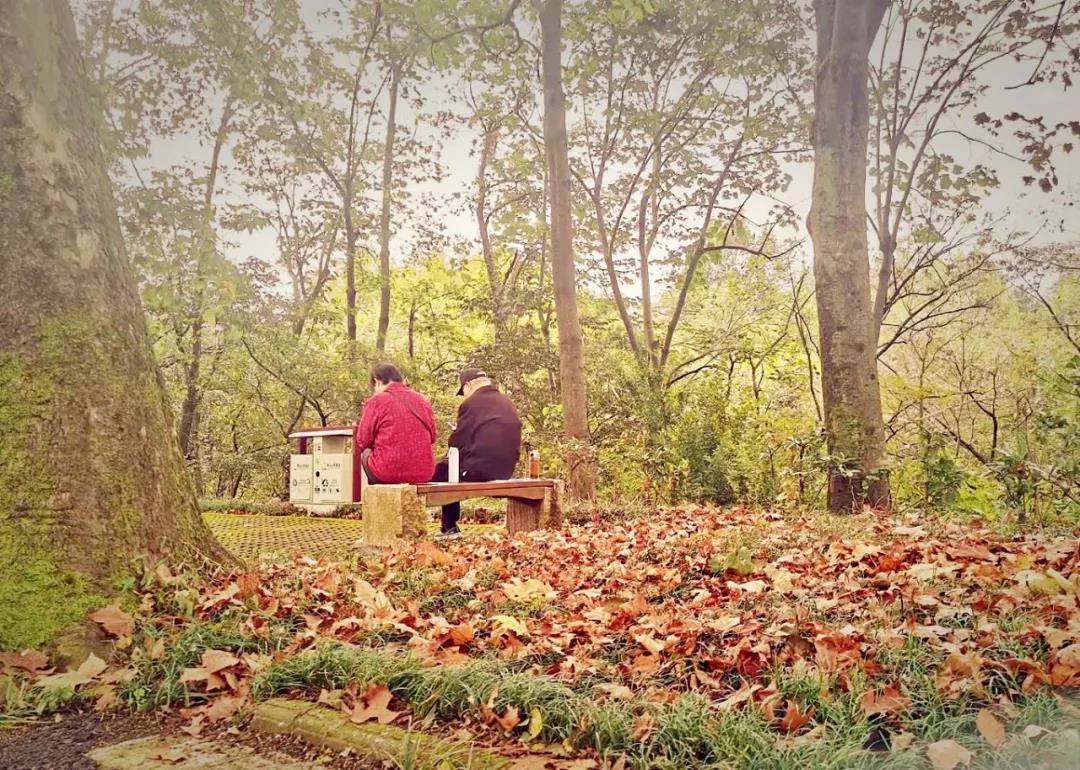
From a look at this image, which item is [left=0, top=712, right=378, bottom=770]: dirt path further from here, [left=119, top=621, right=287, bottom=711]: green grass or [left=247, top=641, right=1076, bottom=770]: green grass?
[left=247, top=641, right=1076, bottom=770]: green grass

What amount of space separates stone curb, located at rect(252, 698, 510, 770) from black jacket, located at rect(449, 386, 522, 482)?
4.87 meters

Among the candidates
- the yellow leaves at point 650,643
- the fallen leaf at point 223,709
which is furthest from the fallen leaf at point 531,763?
the fallen leaf at point 223,709

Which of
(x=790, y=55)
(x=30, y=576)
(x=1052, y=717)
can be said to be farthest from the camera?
(x=790, y=55)

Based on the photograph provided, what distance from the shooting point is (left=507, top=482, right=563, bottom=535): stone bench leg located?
7.30m

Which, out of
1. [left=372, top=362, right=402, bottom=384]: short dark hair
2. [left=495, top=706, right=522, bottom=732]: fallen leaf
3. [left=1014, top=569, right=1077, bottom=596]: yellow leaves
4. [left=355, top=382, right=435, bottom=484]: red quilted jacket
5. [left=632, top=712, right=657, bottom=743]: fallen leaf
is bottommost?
[left=495, top=706, right=522, bottom=732]: fallen leaf

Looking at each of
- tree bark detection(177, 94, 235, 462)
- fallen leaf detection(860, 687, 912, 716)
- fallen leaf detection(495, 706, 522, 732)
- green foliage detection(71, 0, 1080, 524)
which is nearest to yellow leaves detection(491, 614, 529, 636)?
fallen leaf detection(495, 706, 522, 732)

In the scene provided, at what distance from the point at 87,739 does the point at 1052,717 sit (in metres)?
2.96

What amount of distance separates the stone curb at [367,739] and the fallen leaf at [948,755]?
3.39ft

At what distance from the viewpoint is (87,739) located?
2.61 metres

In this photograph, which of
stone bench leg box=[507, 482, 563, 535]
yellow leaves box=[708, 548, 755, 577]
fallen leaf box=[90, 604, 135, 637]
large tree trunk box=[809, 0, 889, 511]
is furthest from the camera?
large tree trunk box=[809, 0, 889, 511]

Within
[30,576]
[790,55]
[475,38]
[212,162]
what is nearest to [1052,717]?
[30,576]

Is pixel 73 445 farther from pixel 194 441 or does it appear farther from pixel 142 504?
pixel 194 441

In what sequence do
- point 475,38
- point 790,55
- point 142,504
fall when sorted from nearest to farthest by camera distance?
point 142,504 < point 475,38 < point 790,55

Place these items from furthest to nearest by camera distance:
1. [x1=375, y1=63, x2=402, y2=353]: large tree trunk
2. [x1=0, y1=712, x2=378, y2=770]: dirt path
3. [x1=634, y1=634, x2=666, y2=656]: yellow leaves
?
[x1=375, y1=63, x2=402, y2=353]: large tree trunk < [x1=634, y1=634, x2=666, y2=656]: yellow leaves < [x1=0, y1=712, x2=378, y2=770]: dirt path
